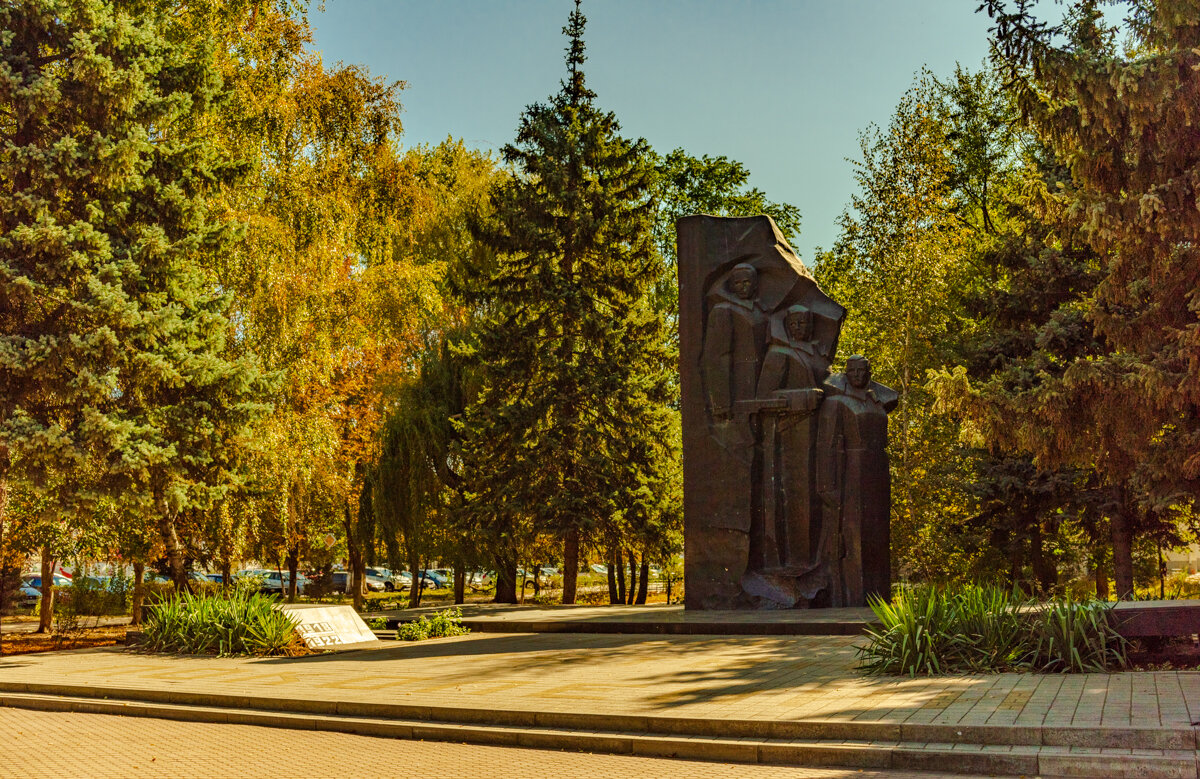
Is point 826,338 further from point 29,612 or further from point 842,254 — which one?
point 29,612

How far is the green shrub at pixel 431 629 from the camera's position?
50.8ft

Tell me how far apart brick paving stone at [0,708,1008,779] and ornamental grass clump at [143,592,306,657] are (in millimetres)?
4717

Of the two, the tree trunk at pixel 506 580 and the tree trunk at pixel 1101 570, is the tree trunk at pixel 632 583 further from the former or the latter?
the tree trunk at pixel 1101 570

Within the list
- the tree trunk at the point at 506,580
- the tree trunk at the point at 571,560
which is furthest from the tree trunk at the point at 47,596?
the tree trunk at the point at 571,560

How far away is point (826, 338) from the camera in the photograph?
1594 centimetres

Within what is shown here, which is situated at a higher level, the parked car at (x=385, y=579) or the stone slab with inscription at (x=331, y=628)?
the stone slab with inscription at (x=331, y=628)

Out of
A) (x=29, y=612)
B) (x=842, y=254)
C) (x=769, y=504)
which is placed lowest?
(x=29, y=612)

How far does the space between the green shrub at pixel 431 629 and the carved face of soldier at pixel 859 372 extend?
6958 mm

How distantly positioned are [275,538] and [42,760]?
16249mm

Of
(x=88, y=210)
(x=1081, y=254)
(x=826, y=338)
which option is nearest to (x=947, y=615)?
(x=826, y=338)

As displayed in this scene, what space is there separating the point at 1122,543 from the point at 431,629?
12.2 metres

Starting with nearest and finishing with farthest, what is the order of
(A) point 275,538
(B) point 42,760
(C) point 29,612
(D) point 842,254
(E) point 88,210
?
(B) point 42,760 → (E) point 88,210 → (A) point 275,538 → (D) point 842,254 → (C) point 29,612

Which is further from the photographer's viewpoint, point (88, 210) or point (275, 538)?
point (275, 538)

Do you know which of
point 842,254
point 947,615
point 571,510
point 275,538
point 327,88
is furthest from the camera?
point 842,254
